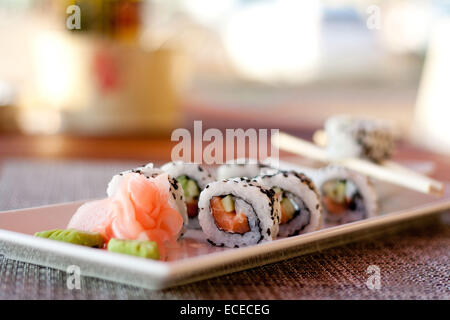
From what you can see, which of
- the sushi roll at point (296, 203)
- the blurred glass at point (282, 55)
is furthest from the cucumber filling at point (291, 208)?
the blurred glass at point (282, 55)

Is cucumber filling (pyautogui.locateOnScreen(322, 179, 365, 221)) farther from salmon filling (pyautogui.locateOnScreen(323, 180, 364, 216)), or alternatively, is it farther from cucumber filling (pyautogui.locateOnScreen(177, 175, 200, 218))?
cucumber filling (pyautogui.locateOnScreen(177, 175, 200, 218))

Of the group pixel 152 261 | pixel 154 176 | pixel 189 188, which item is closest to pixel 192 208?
pixel 189 188

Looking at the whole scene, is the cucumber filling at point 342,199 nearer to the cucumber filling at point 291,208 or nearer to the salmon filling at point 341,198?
the salmon filling at point 341,198

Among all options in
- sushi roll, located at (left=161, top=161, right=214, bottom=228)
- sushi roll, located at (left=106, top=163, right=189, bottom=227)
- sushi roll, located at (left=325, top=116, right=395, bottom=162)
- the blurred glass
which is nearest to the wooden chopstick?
sushi roll, located at (left=325, top=116, right=395, bottom=162)

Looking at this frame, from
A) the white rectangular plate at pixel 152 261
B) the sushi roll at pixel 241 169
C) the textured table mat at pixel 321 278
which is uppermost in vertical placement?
the sushi roll at pixel 241 169

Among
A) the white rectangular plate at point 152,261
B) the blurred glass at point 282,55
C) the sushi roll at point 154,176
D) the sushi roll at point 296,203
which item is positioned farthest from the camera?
the blurred glass at point 282,55

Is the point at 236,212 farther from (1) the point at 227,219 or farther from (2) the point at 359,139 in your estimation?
(2) the point at 359,139

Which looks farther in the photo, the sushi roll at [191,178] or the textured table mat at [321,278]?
the sushi roll at [191,178]
